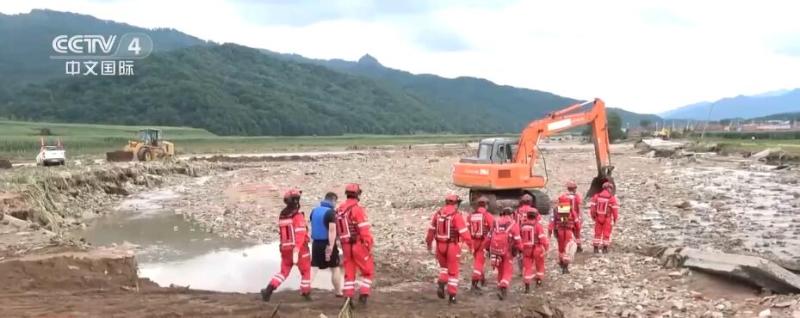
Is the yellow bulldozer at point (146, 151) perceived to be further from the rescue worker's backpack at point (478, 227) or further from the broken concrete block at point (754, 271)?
the broken concrete block at point (754, 271)

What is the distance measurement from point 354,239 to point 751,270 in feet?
19.4

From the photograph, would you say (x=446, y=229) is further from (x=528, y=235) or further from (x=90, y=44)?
(x=90, y=44)

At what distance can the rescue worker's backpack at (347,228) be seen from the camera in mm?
9195

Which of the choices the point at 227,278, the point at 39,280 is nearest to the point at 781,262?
the point at 227,278

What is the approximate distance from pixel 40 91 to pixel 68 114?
14.9m

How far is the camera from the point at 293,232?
374 inches

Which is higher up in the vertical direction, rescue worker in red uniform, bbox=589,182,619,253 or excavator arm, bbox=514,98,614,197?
excavator arm, bbox=514,98,614,197

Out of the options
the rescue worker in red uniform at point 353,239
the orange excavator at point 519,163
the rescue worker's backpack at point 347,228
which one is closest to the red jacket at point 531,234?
the rescue worker in red uniform at point 353,239

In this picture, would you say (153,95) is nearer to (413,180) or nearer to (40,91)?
(40,91)

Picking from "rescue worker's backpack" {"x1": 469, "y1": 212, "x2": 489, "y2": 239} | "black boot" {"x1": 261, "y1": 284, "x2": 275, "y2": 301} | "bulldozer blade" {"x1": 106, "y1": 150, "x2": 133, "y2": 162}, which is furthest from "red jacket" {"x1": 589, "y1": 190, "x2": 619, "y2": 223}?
"bulldozer blade" {"x1": 106, "y1": 150, "x2": 133, "y2": 162}

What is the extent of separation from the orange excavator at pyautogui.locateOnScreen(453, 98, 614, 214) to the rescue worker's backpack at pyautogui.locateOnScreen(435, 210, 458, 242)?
8194mm

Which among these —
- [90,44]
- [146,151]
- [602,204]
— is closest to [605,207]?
[602,204]

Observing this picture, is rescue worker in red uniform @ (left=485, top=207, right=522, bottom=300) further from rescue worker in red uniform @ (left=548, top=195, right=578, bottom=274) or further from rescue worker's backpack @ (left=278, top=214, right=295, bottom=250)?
rescue worker's backpack @ (left=278, top=214, right=295, bottom=250)

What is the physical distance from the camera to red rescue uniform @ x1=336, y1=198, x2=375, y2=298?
9.19 m
